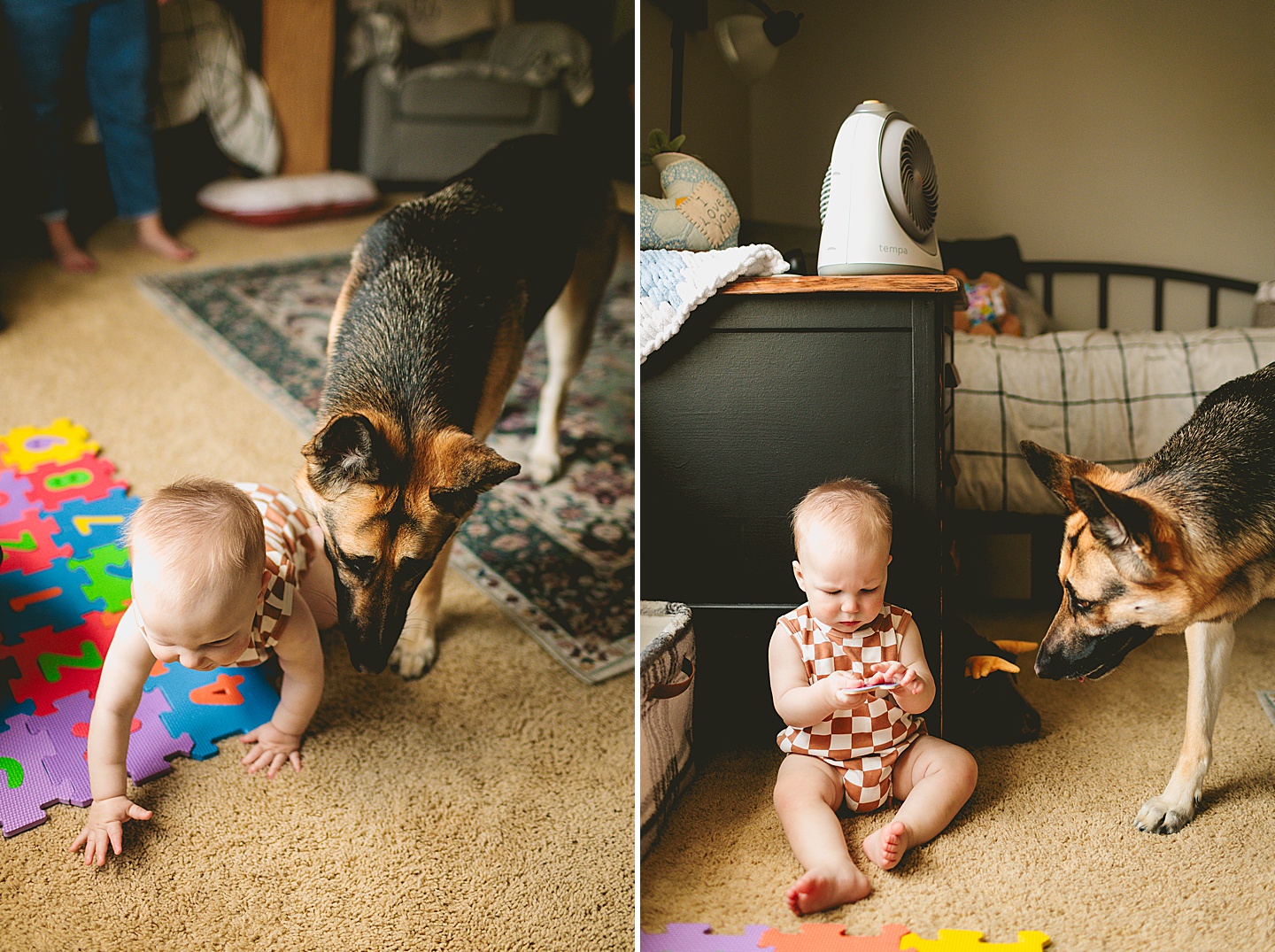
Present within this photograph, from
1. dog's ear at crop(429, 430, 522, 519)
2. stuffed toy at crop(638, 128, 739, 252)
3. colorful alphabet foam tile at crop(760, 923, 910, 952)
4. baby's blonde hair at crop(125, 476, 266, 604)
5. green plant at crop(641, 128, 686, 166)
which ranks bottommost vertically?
colorful alphabet foam tile at crop(760, 923, 910, 952)

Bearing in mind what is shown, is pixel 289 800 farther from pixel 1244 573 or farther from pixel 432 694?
pixel 1244 573

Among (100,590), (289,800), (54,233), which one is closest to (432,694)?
(289,800)

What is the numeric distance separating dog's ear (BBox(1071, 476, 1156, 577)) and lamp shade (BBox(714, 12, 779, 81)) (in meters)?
0.92

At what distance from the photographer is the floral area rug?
1.98 m

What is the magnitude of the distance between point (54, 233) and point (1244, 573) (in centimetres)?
390

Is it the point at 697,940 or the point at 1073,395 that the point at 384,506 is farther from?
the point at 1073,395

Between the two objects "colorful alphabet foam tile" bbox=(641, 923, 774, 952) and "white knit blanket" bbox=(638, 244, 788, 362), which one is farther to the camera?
"white knit blanket" bbox=(638, 244, 788, 362)

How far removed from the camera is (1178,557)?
1271 millimetres

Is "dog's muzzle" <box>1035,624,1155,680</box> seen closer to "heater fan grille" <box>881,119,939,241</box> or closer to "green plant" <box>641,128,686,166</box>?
"heater fan grille" <box>881,119,939,241</box>

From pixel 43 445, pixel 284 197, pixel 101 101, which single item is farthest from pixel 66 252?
pixel 43 445

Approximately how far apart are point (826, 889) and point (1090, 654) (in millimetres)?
487

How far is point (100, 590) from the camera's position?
179 centimetres

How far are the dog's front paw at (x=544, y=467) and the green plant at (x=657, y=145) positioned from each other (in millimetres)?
981

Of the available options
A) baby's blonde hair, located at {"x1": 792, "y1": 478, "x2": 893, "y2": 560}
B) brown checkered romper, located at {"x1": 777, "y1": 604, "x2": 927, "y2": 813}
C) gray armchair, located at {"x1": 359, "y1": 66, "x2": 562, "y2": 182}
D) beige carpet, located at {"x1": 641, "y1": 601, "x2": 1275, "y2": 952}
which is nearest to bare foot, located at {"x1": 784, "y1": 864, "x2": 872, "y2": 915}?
beige carpet, located at {"x1": 641, "y1": 601, "x2": 1275, "y2": 952}
